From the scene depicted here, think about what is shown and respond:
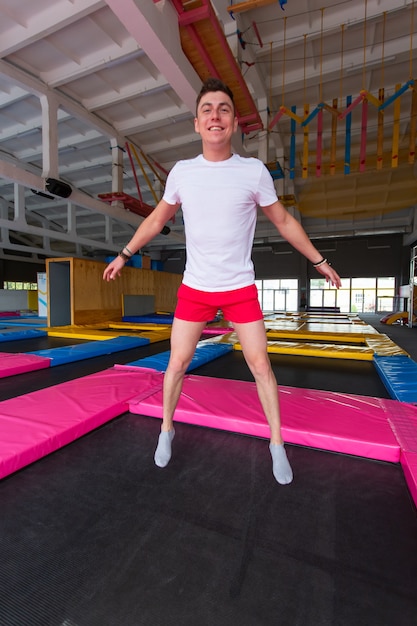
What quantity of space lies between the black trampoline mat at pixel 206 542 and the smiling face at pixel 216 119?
51.2 inches

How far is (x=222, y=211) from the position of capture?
118cm

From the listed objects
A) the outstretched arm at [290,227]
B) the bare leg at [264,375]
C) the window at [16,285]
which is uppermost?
the window at [16,285]

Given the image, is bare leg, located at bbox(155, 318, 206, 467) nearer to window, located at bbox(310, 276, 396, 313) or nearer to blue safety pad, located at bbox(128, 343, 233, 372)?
blue safety pad, located at bbox(128, 343, 233, 372)

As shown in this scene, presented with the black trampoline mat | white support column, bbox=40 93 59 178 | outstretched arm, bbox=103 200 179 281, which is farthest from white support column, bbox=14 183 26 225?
the black trampoline mat

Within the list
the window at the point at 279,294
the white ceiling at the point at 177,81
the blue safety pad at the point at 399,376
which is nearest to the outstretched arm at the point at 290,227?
the blue safety pad at the point at 399,376

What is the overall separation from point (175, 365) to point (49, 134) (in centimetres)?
645

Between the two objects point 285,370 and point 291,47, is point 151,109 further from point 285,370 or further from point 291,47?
point 285,370

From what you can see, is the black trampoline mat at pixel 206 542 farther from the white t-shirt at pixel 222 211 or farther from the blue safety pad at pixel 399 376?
the blue safety pad at pixel 399 376

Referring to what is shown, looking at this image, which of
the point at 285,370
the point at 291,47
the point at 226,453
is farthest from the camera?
the point at 291,47

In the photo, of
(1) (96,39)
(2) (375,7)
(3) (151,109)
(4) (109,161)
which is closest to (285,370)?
(2) (375,7)

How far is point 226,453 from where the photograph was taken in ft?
4.65

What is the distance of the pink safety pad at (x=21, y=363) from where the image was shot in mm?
2809

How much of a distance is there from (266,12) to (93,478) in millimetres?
6472

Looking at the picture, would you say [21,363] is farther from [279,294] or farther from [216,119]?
[279,294]
